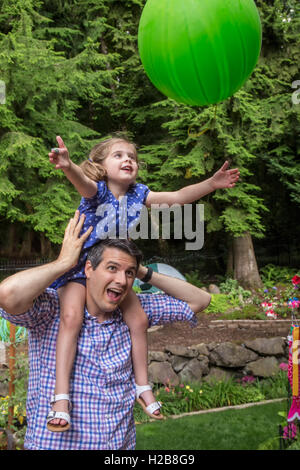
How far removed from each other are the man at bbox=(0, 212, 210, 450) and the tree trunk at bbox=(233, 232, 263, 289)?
323 inches

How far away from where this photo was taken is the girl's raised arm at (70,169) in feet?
5.40

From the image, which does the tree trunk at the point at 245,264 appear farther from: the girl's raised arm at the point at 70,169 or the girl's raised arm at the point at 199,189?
the girl's raised arm at the point at 70,169

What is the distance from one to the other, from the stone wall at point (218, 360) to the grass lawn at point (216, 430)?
2.65 feet

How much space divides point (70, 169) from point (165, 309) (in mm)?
707

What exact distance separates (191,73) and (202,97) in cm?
16

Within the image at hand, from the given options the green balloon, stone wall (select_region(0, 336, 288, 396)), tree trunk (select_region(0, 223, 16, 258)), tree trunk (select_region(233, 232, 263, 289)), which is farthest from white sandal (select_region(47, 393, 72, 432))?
tree trunk (select_region(0, 223, 16, 258))

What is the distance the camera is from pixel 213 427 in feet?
15.4

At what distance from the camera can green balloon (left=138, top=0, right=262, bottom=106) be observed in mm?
1608

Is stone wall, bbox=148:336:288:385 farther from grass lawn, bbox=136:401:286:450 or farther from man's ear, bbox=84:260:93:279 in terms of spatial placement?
man's ear, bbox=84:260:93:279

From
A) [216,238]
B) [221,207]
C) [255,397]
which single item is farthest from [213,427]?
[216,238]

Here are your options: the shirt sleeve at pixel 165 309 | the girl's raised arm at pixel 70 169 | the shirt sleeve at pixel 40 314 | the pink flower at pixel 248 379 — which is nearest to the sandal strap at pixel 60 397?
the shirt sleeve at pixel 40 314

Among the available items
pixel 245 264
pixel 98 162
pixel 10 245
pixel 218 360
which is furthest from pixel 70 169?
pixel 10 245

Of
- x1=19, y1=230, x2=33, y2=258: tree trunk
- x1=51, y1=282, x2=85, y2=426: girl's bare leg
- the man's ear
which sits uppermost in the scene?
x1=19, y1=230, x2=33, y2=258: tree trunk

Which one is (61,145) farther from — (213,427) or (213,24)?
(213,427)
